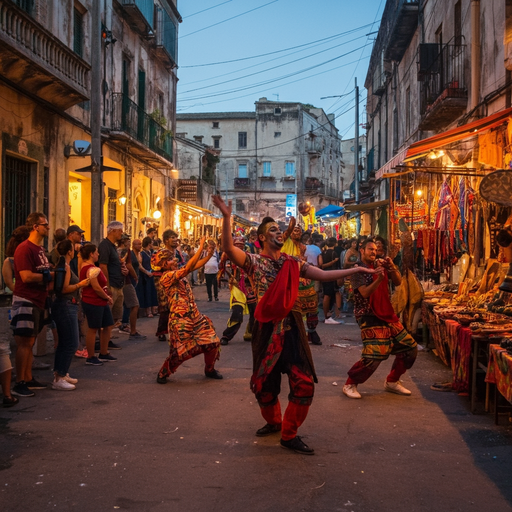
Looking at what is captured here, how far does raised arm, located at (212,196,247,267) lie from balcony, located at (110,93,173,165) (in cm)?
1463

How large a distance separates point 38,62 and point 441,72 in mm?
8211

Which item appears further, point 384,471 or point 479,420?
point 479,420

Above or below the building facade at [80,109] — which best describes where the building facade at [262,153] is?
above

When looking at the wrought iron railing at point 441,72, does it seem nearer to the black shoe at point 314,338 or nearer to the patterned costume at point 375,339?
the black shoe at point 314,338

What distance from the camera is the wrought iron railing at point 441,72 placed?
13.2m

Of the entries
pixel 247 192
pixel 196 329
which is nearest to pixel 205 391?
pixel 196 329

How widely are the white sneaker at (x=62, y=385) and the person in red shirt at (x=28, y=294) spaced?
277mm

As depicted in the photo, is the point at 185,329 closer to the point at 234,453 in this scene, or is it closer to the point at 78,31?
the point at 234,453

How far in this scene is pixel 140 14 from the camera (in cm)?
2078

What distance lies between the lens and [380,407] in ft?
21.5

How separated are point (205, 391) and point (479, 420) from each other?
290cm

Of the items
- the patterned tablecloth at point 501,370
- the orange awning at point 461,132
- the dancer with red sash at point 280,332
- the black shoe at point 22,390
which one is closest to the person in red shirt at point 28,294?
Result: the black shoe at point 22,390

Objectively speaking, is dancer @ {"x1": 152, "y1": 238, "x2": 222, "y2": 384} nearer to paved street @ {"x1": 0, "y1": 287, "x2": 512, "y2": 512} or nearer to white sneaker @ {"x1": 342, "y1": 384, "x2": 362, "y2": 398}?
paved street @ {"x1": 0, "y1": 287, "x2": 512, "y2": 512}

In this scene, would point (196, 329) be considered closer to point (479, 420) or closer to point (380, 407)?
point (380, 407)
